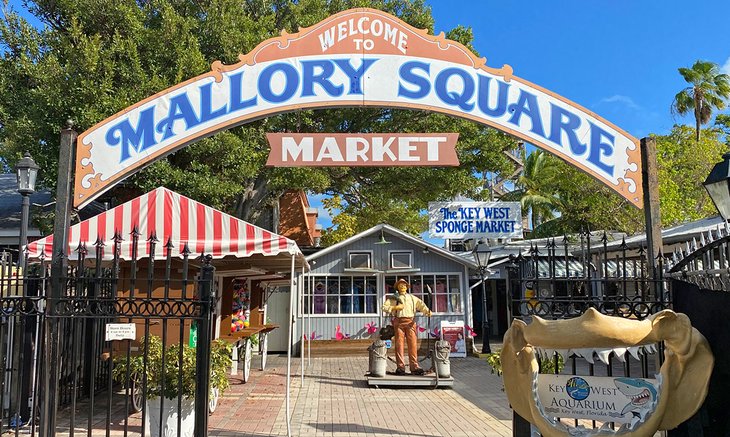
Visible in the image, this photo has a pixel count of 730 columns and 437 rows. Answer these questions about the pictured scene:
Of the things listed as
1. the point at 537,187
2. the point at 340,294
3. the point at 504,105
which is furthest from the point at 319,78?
the point at 537,187

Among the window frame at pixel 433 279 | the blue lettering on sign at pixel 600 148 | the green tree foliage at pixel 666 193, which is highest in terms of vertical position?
the green tree foliage at pixel 666 193

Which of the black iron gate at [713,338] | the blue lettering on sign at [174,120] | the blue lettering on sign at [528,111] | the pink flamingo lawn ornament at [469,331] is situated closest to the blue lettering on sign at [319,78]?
the blue lettering on sign at [174,120]

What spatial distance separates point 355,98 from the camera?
6336 millimetres

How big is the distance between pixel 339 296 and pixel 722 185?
44.8 feet

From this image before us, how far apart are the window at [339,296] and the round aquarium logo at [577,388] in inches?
542

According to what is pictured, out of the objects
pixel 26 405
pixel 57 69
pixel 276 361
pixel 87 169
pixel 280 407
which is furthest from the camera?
pixel 276 361

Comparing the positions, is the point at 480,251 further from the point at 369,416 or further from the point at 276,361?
the point at 369,416

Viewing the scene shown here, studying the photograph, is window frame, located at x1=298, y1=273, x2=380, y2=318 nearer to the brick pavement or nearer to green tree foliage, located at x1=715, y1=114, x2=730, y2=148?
the brick pavement

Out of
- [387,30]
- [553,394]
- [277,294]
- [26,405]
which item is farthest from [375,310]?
[553,394]

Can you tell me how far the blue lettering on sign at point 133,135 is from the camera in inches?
241

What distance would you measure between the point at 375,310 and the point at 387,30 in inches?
497

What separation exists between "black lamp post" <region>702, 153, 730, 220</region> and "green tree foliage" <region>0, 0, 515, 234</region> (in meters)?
8.94

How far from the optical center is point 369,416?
338 inches

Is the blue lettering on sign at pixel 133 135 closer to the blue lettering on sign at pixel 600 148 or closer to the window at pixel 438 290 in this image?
the blue lettering on sign at pixel 600 148
